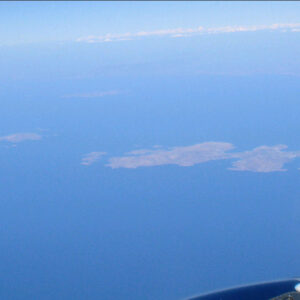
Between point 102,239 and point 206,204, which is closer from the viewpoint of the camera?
point 102,239

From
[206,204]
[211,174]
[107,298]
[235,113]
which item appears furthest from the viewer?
[235,113]

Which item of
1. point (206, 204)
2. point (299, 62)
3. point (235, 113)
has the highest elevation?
point (299, 62)

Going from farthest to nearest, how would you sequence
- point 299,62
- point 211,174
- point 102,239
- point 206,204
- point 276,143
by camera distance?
point 299,62, point 276,143, point 211,174, point 206,204, point 102,239

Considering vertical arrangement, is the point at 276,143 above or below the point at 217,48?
below

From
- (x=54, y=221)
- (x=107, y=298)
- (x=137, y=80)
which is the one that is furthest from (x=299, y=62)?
(x=107, y=298)

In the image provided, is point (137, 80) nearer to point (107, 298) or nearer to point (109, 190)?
point (109, 190)

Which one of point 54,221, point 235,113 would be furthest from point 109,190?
point 235,113

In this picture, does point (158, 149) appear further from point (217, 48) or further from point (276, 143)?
point (217, 48)

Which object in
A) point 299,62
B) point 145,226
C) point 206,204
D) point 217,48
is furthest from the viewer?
point 217,48

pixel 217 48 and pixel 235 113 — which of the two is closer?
pixel 235 113
